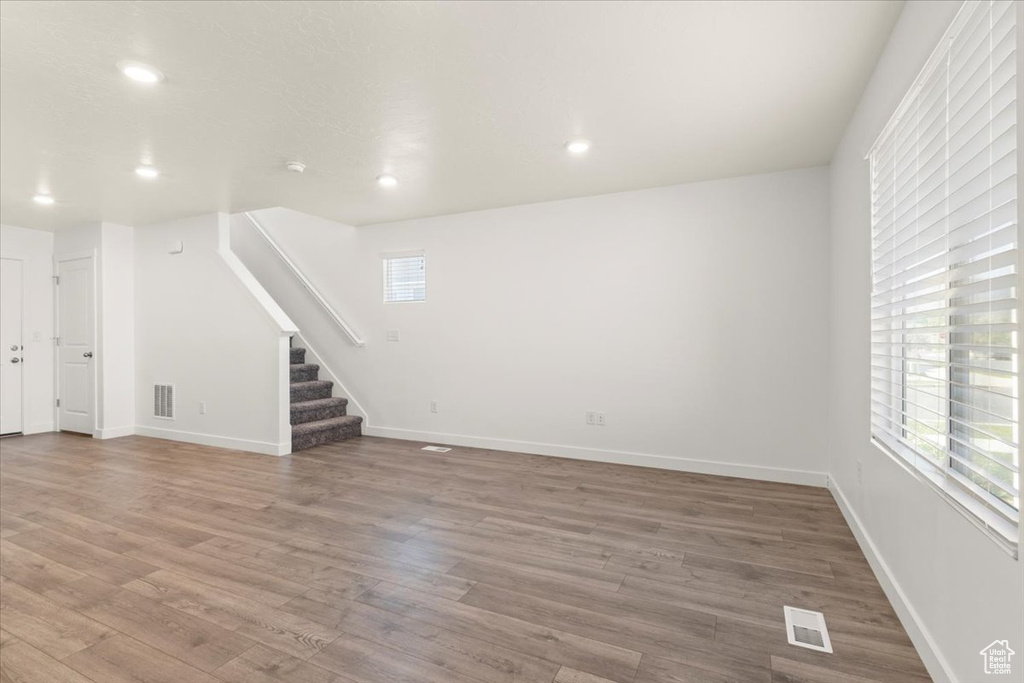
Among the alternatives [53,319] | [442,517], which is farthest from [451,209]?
[53,319]

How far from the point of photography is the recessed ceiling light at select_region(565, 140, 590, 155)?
328 cm

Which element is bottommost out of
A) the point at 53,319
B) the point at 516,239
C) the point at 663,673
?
the point at 663,673

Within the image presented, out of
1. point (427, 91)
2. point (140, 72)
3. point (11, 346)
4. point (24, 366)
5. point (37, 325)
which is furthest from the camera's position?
point (37, 325)

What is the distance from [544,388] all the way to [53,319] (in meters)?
6.20

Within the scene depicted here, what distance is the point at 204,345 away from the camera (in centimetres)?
536

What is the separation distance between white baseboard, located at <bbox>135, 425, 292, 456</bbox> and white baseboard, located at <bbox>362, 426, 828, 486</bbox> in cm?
117

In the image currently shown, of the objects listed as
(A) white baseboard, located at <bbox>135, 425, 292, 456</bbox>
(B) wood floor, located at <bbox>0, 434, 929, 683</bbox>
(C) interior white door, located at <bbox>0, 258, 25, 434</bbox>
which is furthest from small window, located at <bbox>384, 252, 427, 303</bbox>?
(C) interior white door, located at <bbox>0, 258, 25, 434</bbox>

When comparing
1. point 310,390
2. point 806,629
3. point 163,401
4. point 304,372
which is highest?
point 304,372

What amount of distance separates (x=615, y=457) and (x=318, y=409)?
3.30 metres

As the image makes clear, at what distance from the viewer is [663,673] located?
1.73 m

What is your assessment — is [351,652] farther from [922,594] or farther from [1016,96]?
[1016,96]

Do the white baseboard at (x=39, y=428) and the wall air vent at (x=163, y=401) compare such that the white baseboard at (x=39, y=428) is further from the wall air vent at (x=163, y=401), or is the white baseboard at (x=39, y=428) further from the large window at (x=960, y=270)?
the large window at (x=960, y=270)

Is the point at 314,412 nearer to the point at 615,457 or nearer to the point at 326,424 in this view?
the point at 326,424

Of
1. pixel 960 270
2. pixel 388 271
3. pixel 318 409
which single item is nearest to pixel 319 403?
pixel 318 409
